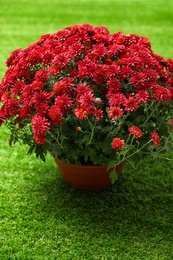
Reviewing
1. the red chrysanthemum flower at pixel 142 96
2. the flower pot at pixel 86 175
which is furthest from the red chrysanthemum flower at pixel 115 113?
the flower pot at pixel 86 175

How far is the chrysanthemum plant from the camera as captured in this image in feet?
5.77

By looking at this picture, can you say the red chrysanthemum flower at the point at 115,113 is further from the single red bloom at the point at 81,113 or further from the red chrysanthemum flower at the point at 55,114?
the red chrysanthemum flower at the point at 55,114

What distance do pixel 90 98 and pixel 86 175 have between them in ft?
1.74

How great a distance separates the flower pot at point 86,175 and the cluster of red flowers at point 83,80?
0.95 ft

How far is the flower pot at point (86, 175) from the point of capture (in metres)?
2.05

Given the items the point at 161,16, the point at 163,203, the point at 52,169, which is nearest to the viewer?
the point at 163,203

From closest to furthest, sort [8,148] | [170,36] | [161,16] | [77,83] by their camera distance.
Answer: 1. [77,83]
2. [8,148]
3. [170,36]
4. [161,16]

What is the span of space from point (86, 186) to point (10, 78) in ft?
2.34

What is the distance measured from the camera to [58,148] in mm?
1924

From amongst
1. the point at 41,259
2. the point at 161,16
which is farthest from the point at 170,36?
the point at 41,259

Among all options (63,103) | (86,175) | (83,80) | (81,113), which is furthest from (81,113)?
(86,175)

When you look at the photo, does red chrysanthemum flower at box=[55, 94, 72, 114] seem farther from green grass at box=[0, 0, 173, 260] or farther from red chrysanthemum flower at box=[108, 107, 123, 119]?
green grass at box=[0, 0, 173, 260]

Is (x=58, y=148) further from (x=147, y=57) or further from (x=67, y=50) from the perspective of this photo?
(x=147, y=57)

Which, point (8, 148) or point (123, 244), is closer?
point (123, 244)
